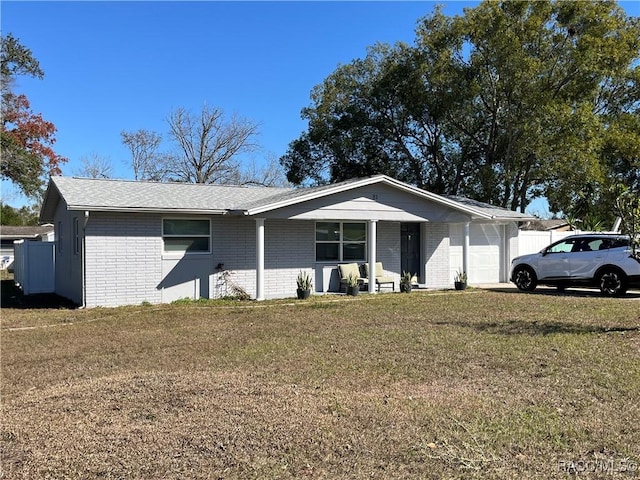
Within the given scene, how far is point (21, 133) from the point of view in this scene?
3105cm

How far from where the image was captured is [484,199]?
26.2 meters

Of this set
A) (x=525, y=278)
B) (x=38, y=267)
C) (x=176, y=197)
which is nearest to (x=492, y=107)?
(x=525, y=278)

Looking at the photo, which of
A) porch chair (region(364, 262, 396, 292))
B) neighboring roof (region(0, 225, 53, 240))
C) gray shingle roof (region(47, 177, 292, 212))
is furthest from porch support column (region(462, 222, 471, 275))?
neighboring roof (region(0, 225, 53, 240))

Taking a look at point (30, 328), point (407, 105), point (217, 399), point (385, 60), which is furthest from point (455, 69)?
point (217, 399)

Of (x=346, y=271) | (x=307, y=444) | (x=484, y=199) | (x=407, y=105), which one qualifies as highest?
(x=407, y=105)

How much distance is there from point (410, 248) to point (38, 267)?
13.0 m

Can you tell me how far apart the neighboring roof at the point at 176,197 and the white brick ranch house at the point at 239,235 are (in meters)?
0.03

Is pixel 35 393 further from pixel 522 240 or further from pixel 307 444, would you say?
pixel 522 240

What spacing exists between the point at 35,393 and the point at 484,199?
77.8ft

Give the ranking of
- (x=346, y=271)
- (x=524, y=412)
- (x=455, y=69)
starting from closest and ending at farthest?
(x=524, y=412), (x=346, y=271), (x=455, y=69)

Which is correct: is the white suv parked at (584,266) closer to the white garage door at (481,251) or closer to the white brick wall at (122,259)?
the white garage door at (481,251)

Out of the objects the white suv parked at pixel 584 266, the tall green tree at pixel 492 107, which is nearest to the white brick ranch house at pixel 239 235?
the white suv parked at pixel 584 266

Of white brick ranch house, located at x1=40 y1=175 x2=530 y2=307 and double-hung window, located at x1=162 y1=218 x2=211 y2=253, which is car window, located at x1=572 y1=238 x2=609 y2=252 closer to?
white brick ranch house, located at x1=40 y1=175 x2=530 y2=307

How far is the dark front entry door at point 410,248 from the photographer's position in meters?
18.5
